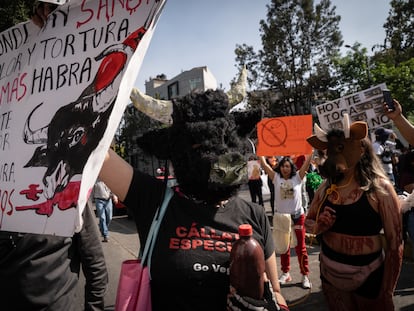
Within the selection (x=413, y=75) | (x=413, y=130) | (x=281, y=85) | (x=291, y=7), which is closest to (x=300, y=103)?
(x=281, y=85)

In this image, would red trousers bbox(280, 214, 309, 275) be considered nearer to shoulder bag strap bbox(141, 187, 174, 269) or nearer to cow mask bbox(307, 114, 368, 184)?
cow mask bbox(307, 114, 368, 184)

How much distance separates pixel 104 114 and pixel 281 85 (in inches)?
892

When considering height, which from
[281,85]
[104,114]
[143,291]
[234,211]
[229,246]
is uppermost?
[281,85]

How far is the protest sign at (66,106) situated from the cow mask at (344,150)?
1.91m

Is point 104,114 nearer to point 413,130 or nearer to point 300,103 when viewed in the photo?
point 413,130

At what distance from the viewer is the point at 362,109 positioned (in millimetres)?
4281

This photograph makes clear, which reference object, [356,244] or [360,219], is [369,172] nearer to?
[360,219]

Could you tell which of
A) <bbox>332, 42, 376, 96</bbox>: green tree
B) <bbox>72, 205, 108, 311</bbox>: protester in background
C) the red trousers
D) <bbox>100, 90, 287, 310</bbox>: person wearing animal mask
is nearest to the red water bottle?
<bbox>100, 90, 287, 310</bbox>: person wearing animal mask

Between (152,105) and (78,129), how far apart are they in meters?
0.52

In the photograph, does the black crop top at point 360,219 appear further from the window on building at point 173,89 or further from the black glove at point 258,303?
the window on building at point 173,89

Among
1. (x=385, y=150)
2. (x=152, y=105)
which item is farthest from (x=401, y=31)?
(x=152, y=105)

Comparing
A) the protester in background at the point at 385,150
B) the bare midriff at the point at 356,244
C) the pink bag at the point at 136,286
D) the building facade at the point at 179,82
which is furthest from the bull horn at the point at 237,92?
the building facade at the point at 179,82

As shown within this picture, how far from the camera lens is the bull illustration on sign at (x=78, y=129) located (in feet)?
3.79

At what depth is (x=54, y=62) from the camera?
4.61ft
